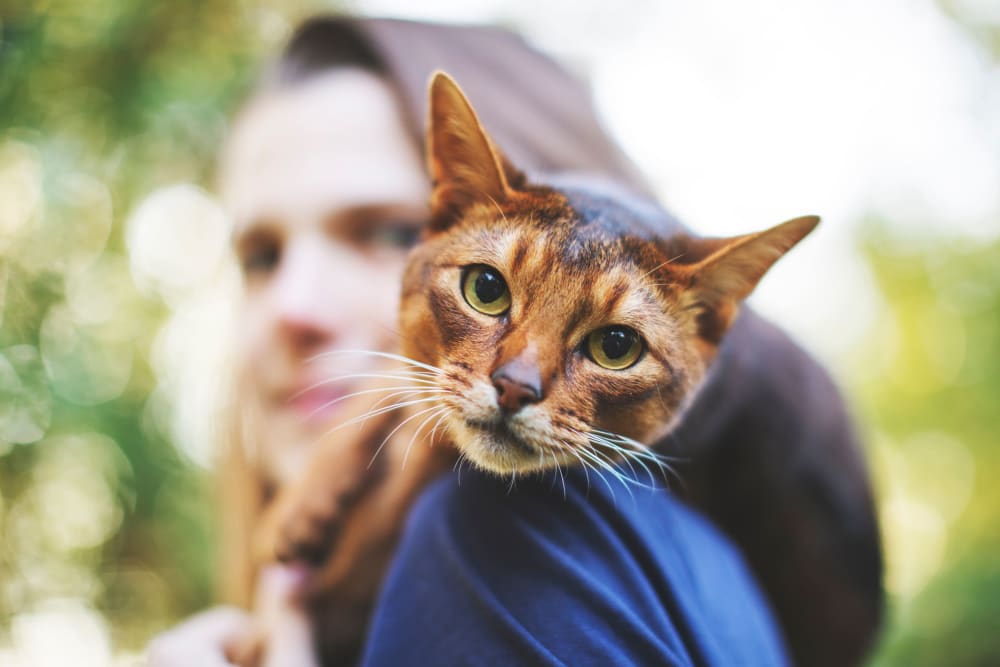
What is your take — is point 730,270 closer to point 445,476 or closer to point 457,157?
point 457,157

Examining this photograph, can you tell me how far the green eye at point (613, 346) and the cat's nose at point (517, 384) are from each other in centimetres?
12

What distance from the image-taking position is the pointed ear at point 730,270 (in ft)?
2.89

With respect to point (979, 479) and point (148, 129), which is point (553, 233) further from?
point (979, 479)

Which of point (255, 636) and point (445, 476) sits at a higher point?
point (445, 476)

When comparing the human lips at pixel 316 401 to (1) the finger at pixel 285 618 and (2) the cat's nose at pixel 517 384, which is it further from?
(2) the cat's nose at pixel 517 384

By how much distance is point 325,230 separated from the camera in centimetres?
171

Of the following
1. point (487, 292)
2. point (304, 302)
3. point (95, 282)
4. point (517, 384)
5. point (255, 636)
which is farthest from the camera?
point (95, 282)

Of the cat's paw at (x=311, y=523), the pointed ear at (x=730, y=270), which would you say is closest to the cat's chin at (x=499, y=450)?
the pointed ear at (x=730, y=270)

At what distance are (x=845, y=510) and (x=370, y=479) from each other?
1.15 metres

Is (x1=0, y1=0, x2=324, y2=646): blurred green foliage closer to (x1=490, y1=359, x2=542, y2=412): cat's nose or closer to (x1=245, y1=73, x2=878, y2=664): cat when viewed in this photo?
(x1=245, y1=73, x2=878, y2=664): cat

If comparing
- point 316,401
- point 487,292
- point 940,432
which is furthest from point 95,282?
point 940,432

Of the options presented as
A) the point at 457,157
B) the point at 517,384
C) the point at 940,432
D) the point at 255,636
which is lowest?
the point at 255,636

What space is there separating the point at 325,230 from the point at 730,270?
44.7 inches

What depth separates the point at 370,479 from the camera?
1600 millimetres
